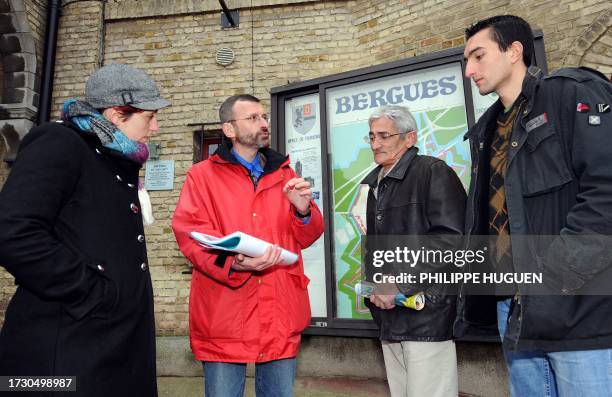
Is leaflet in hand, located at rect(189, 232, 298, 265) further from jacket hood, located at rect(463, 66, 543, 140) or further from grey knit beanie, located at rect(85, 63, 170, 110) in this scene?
jacket hood, located at rect(463, 66, 543, 140)

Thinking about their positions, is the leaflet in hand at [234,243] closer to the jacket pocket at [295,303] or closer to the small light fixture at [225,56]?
the jacket pocket at [295,303]

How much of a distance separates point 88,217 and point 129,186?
0.85ft

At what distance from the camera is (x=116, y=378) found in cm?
160

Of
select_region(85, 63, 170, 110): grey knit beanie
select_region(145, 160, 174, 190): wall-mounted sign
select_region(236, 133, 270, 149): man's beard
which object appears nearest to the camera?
select_region(85, 63, 170, 110): grey knit beanie

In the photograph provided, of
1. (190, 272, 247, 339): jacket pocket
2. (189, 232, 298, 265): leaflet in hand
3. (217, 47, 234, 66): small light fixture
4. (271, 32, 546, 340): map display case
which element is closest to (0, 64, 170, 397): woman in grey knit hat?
(189, 232, 298, 265): leaflet in hand

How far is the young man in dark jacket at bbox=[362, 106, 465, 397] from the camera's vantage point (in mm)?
2352

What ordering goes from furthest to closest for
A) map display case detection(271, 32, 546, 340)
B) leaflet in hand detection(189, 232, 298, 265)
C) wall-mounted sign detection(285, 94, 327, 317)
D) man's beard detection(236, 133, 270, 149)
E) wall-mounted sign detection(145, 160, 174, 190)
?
wall-mounted sign detection(145, 160, 174, 190) → wall-mounted sign detection(285, 94, 327, 317) → map display case detection(271, 32, 546, 340) → man's beard detection(236, 133, 270, 149) → leaflet in hand detection(189, 232, 298, 265)

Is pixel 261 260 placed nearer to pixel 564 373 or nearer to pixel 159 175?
pixel 564 373

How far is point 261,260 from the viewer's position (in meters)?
2.12

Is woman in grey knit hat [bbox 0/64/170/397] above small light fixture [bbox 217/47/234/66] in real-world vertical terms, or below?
below

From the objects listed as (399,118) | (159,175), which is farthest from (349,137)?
(159,175)

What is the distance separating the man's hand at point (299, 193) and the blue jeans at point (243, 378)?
842 millimetres

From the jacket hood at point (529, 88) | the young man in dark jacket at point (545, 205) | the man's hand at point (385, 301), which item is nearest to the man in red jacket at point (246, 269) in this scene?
the man's hand at point (385, 301)

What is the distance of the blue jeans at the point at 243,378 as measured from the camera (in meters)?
2.28
